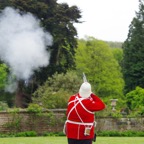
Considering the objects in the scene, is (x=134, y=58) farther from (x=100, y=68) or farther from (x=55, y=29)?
(x=55, y=29)

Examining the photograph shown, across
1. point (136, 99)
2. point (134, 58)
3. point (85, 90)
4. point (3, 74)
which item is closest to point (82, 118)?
point (85, 90)

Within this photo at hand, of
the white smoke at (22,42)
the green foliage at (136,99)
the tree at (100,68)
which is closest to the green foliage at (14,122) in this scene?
the white smoke at (22,42)

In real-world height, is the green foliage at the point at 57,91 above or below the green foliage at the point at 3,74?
below

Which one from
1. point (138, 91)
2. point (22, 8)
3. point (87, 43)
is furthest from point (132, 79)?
point (22, 8)

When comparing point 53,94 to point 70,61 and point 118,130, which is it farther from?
point 70,61

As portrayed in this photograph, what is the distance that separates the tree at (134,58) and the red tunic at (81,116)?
48882mm

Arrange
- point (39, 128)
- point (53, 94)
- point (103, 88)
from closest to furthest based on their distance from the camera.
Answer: point (39, 128) < point (53, 94) < point (103, 88)

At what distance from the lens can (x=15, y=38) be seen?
130ft

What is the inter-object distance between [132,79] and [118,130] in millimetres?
29822

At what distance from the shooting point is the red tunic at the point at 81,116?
29.6ft

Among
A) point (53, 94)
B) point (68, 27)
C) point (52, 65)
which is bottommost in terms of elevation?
point (53, 94)

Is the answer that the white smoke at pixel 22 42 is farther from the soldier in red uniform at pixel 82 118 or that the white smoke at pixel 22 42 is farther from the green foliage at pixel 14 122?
the soldier in red uniform at pixel 82 118

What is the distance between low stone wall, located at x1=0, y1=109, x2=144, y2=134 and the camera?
27297 mm

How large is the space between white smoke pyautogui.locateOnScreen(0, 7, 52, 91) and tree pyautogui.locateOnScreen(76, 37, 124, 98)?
14926 millimetres
